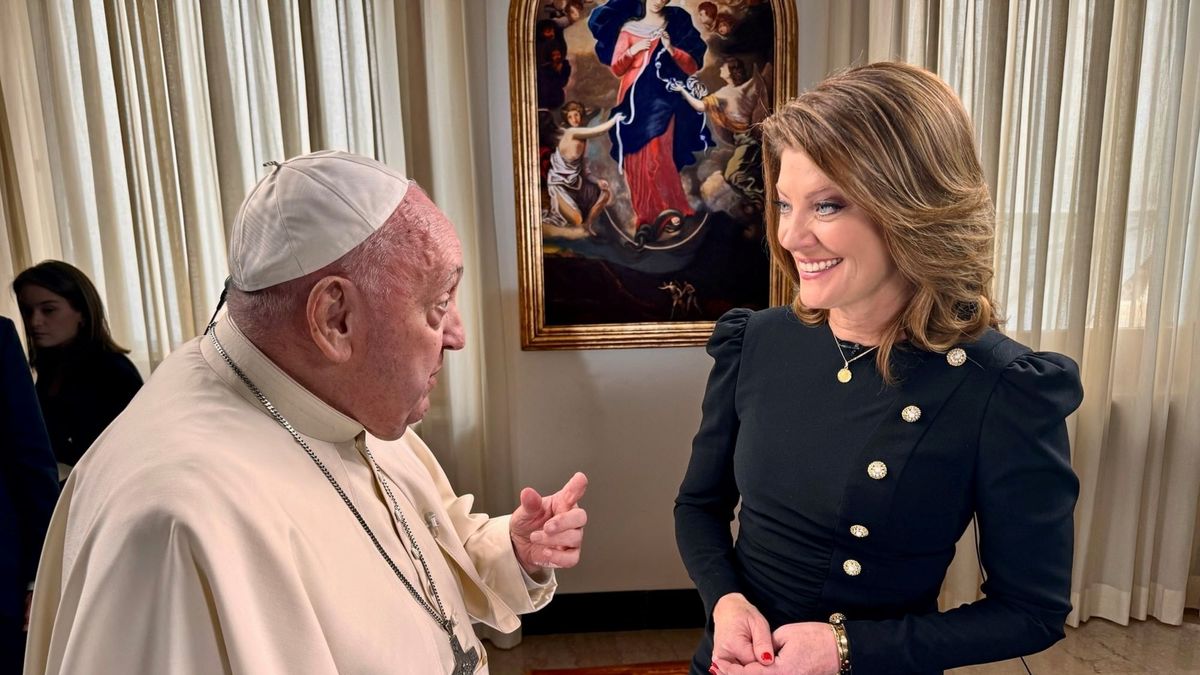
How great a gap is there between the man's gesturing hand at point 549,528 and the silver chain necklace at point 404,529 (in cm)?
22

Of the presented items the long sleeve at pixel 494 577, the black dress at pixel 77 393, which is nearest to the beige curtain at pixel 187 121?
the black dress at pixel 77 393

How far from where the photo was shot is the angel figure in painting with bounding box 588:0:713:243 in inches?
131

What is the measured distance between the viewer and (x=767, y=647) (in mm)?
1350

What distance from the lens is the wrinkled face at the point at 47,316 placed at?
268 centimetres

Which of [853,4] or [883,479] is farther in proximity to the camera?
[853,4]

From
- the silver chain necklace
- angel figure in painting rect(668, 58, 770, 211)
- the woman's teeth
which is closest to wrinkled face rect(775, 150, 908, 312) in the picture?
the woman's teeth

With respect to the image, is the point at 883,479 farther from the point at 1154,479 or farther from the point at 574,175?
the point at 1154,479

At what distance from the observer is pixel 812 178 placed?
1.30m

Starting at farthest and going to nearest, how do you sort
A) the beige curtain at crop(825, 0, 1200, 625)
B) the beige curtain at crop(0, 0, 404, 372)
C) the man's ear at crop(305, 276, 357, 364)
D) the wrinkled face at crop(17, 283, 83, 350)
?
1. the beige curtain at crop(825, 0, 1200, 625)
2. the beige curtain at crop(0, 0, 404, 372)
3. the wrinkled face at crop(17, 283, 83, 350)
4. the man's ear at crop(305, 276, 357, 364)

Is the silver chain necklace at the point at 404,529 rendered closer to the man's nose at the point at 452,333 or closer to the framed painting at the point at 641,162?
the man's nose at the point at 452,333

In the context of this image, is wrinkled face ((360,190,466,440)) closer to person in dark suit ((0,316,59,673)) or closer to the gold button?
the gold button

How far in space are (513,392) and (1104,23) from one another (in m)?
2.96

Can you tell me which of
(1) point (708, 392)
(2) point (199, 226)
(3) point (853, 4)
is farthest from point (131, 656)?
(3) point (853, 4)

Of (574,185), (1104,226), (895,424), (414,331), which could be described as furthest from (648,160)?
(414,331)
